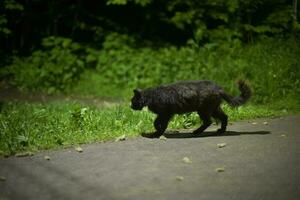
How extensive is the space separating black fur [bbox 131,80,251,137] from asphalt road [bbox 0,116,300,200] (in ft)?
1.04

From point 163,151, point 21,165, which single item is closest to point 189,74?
point 163,151

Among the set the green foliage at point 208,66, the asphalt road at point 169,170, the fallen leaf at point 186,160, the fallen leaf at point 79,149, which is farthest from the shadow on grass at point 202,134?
the green foliage at point 208,66

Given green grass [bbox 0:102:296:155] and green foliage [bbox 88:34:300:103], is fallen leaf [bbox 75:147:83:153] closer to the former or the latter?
green grass [bbox 0:102:296:155]

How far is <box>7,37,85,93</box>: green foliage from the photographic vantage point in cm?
1748

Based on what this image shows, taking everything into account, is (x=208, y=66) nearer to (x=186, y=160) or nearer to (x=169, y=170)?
(x=186, y=160)

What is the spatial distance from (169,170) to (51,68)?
34.6 feet

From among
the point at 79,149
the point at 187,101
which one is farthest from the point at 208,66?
the point at 79,149

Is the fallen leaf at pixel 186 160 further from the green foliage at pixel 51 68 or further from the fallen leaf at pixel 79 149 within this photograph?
the green foliage at pixel 51 68

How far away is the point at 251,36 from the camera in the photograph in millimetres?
16906

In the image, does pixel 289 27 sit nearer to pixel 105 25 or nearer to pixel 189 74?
pixel 189 74

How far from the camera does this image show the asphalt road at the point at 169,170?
22.4 feet

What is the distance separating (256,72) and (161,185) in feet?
25.4

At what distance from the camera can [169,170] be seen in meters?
7.73

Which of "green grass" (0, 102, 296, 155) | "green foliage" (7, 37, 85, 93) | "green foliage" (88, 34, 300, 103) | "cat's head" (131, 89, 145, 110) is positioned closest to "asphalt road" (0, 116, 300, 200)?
"green grass" (0, 102, 296, 155)
